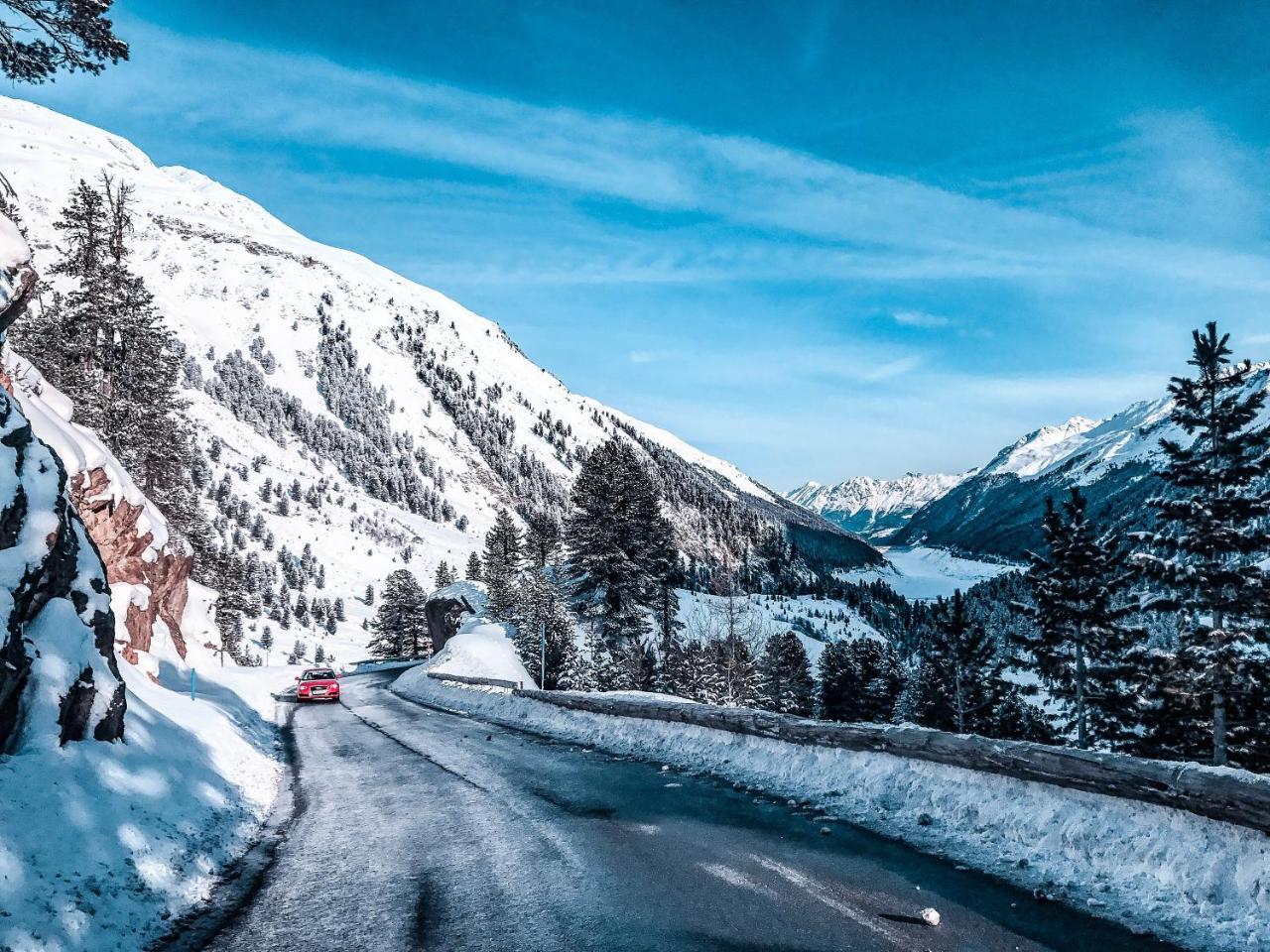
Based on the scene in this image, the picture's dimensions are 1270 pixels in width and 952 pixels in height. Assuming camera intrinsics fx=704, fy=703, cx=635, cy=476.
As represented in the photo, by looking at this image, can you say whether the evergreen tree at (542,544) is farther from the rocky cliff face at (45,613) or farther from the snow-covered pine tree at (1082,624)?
the rocky cliff face at (45,613)

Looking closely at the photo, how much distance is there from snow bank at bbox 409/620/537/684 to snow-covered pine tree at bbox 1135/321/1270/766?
25284 millimetres

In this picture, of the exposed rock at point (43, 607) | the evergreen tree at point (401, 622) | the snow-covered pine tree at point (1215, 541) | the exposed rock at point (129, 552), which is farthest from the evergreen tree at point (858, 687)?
the exposed rock at point (43, 607)

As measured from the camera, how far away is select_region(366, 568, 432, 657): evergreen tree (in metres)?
79.2

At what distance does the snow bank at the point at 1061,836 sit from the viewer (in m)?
5.78

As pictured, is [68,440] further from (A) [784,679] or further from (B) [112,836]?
(A) [784,679]

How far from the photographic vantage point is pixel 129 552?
20.7 meters

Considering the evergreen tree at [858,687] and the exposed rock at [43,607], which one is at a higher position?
the exposed rock at [43,607]

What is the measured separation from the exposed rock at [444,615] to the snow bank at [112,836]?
45825mm

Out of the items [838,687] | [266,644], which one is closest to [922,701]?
[838,687]

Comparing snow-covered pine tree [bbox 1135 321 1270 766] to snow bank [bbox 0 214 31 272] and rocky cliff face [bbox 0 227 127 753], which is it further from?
snow bank [bbox 0 214 31 272]

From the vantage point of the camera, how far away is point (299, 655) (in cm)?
10494

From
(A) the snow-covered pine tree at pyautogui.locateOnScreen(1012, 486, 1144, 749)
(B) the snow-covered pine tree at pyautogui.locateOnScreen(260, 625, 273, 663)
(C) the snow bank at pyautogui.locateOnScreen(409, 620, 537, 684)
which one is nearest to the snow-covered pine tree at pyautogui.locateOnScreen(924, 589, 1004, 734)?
(A) the snow-covered pine tree at pyautogui.locateOnScreen(1012, 486, 1144, 749)

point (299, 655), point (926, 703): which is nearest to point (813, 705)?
point (926, 703)

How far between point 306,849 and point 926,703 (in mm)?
47834
